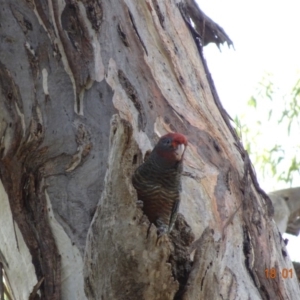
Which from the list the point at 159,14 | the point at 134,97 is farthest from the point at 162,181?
the point at 159,14

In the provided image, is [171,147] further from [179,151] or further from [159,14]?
[159,14]

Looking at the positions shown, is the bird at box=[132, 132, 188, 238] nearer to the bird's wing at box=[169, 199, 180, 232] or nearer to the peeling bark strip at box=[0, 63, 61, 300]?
the bird's wing at box=[169, 199, 180, 232]

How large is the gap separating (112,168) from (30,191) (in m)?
0.57

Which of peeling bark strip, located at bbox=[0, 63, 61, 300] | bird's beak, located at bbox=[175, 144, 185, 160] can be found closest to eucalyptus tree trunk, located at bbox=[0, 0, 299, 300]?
peeling bark strip, located at bbox=[0, 63, 61, 300]

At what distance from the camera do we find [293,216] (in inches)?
163

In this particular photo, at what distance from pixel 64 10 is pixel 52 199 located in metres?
0.80

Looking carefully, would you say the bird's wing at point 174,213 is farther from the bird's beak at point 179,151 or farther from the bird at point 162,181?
the bird's beak at point 179,151

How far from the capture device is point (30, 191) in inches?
103

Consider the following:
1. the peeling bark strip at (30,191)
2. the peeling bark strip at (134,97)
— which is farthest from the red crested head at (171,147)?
the peeling bark strip at (30,191)

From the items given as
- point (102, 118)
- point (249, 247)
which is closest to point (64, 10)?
point (102, 118)

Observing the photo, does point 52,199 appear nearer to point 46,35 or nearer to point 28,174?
point 28,174

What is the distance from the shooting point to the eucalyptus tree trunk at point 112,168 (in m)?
2.13

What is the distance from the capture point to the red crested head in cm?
248

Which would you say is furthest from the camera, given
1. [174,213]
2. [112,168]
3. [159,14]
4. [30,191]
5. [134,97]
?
[159,14]
